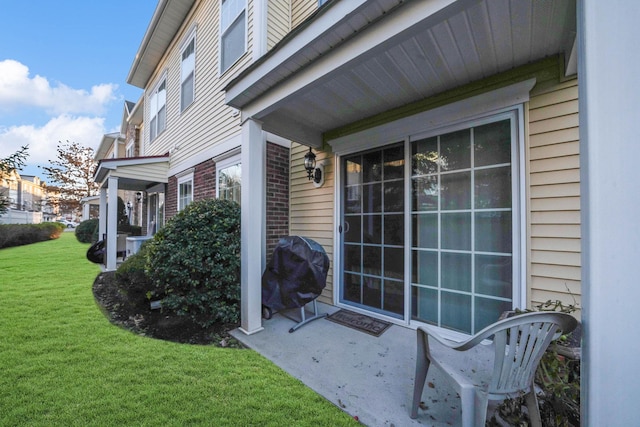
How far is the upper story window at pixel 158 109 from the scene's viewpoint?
324 inches

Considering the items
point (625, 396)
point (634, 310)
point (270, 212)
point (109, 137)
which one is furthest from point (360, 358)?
point (109, 137)

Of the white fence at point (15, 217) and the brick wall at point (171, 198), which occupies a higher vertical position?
the brick wall at point (171, 198)

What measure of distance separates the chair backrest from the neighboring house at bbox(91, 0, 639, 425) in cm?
22

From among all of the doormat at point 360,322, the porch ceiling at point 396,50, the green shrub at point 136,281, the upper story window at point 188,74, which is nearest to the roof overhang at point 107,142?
the upper story window at point 188,74

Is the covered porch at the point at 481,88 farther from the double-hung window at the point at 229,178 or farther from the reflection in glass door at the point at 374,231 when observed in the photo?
the double-hung window at the point at 229,178

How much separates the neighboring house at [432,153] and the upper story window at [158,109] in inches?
189

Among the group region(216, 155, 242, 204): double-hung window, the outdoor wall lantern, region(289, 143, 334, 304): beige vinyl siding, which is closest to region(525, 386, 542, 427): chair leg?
region(289, 143, 334, 304): beige vinyl siding

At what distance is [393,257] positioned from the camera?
135 inches

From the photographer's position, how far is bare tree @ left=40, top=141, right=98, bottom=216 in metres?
19.8

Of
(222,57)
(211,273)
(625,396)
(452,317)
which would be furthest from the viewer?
(222,57)

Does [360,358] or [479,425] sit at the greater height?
[479,425]

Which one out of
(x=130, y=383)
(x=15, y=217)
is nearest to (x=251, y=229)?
(x=130, y=383)

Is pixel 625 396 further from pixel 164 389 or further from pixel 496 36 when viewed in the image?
pixel 164 389

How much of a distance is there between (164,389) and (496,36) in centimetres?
379
